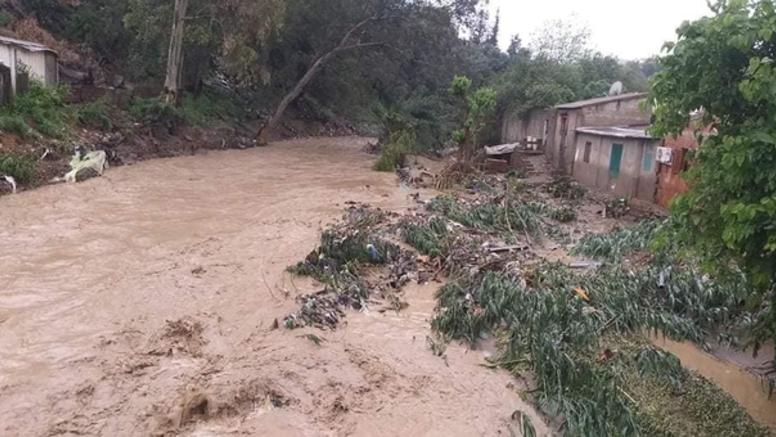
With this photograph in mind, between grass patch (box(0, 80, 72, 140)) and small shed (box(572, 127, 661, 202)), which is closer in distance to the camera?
grass patch (box(0, 80, 72, 140))

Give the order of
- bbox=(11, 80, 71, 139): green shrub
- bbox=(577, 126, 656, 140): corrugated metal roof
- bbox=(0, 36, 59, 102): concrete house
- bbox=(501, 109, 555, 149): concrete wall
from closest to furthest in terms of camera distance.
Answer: bbox=(0, 36, 59, 102): concrete house < bbox=(11, 80, 71, 139): green shrub < bbox=(577, 126, 656, 140): corrugated metal roof < bbox=(501, 109, 555, 149): concrete wall

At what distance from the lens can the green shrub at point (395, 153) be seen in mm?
19516

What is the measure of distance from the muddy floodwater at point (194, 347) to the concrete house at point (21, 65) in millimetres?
4120

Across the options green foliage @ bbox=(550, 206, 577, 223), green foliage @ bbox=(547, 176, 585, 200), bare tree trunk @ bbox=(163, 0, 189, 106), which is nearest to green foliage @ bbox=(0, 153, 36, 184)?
bare tree trunk @ bbox=(163, 0, 189, 106)

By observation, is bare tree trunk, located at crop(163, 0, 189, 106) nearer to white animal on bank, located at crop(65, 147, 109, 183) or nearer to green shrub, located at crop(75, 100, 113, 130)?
green shrub, located at crop(75, 100, 113, 130)

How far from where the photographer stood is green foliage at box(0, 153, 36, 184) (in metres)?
11.6

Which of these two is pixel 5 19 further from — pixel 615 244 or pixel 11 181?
pixel 615 244

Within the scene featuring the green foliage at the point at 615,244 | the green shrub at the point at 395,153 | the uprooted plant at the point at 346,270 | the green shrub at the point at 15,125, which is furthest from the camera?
the green shrub at the point at 395,153

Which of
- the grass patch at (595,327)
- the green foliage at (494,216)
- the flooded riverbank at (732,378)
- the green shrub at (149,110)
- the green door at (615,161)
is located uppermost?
the green shrub at (149,110)

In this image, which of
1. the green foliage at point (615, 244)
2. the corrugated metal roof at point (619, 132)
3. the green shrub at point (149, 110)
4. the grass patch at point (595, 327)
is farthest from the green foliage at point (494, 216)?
the green shrub at point (149, 110)

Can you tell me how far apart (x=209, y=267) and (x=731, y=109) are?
256 inches

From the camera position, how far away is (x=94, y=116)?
642 inches

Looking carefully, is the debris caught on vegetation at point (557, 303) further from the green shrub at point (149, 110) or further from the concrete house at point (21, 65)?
the green shrub at point (149, 110)

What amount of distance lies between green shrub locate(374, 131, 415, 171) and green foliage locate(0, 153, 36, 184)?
10.1 metres
